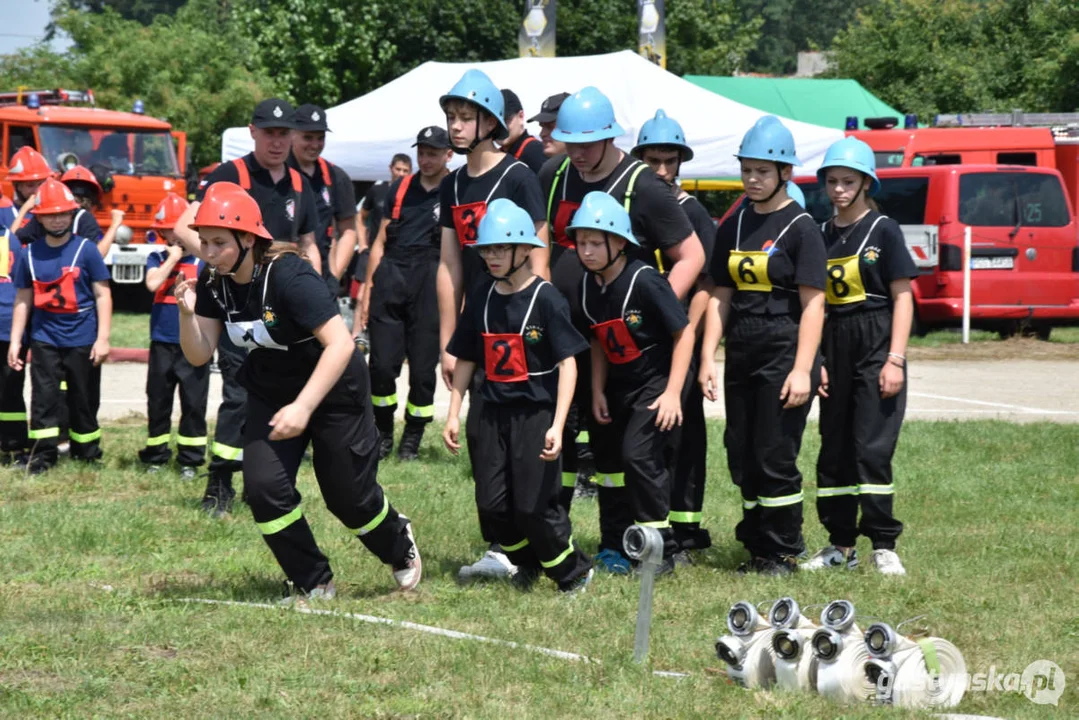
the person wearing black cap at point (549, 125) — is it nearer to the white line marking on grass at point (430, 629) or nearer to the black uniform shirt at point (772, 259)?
the black uniform shirt at point (772, 259)

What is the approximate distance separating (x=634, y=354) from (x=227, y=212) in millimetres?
1999

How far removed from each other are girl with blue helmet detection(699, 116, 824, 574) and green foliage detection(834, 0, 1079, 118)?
100 feet

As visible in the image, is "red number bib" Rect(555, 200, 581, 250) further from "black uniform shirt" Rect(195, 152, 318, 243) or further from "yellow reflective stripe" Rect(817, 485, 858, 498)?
"black uniform shirt" Rect(195, 152, 318, 243)

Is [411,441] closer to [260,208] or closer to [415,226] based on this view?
[415,226]

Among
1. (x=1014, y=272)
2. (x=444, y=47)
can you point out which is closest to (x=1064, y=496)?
(x=1014, y=272)

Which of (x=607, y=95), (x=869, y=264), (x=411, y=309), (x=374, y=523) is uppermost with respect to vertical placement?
(x=607, y=95)

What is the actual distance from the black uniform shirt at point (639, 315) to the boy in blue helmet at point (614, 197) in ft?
0.40

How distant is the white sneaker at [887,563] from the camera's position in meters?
6.95

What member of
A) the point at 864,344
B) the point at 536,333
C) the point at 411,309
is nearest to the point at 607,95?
the point at 411,309

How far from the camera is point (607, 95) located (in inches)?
727

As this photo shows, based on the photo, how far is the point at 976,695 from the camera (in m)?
5.04

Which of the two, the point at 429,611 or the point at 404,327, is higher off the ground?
the point at 404,327

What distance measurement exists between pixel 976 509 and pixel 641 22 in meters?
19.2

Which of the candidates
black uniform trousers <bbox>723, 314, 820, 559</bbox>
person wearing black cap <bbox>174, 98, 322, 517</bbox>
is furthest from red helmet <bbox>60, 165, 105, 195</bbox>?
black uniform trousers <bbox>723, 314, 820, 559</bbox>
